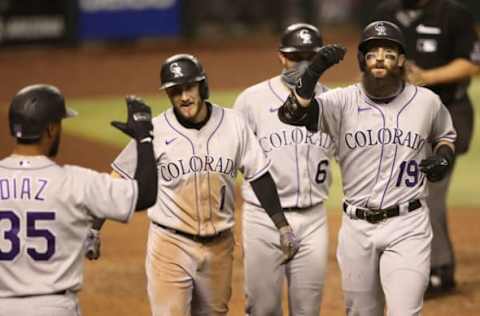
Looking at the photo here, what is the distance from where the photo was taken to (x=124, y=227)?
1115 centimetres

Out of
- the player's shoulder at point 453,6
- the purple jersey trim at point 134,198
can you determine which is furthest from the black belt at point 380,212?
the player's shoulder at point 453,6

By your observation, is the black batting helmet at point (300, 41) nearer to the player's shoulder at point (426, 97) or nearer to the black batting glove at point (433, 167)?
the player's shoulder at point (426, 97)

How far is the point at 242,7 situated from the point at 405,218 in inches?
761

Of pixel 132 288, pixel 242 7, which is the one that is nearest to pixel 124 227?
pixel 132 288

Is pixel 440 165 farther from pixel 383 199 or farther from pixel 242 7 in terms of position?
pixel 242 7

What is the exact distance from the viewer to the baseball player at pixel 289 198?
6809mm

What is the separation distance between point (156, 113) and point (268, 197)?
34.1ft

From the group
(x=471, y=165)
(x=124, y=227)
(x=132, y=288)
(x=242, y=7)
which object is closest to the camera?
(x=132, y=288)

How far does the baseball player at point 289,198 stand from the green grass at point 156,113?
475 cm

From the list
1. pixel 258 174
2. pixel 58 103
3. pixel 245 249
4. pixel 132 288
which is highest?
pixel 58 103

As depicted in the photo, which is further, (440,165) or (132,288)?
Answer: (132,288)

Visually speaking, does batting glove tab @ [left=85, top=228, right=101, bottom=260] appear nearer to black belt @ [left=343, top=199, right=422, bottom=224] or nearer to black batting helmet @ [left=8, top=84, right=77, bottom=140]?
black batting helmet @ [left=8, top=84, right=77, bottom=140]

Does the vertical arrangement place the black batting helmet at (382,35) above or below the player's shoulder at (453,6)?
below

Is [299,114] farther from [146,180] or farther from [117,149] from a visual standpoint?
[117,149]
